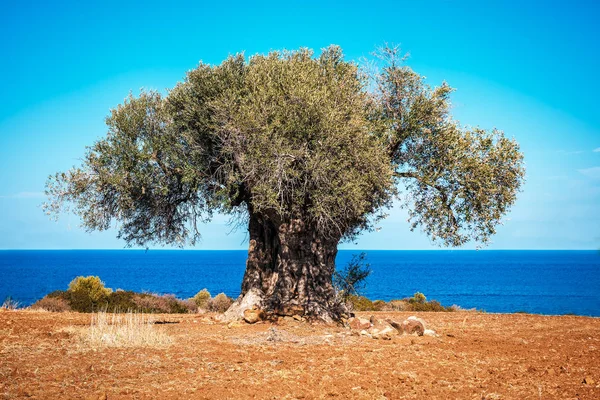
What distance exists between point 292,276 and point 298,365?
7826 millimetres

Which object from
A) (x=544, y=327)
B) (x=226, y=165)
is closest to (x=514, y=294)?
(x=544, y=327)

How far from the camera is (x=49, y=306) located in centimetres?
2930

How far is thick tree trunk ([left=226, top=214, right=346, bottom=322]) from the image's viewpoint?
19156 millimetres

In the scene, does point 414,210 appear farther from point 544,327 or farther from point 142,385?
point 142,385

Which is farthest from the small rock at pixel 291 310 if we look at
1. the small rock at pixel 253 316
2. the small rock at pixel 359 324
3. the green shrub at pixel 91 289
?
the green shrub at pixel 91 289

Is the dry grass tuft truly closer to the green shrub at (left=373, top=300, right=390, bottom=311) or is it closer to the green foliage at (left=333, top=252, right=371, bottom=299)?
the green foliage at (left=333, top=252, right=371, bottom=299)

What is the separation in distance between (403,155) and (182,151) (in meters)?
8.37

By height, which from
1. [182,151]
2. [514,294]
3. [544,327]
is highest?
[182,151]

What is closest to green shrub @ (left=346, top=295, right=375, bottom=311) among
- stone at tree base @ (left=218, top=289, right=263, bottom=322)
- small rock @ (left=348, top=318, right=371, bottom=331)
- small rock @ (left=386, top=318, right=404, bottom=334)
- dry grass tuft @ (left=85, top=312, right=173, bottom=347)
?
stone at tree base @ (left=218, top=289, right=263, bottom=322)

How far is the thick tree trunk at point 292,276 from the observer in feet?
62.8

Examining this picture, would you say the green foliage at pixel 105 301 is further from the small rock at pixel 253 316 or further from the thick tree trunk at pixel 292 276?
the small rock at pixel 253 316

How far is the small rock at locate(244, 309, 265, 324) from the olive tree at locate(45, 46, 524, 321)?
471 millimetres

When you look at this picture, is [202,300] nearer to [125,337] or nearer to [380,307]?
[380,307]

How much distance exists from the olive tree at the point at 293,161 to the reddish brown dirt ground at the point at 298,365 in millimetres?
3318
